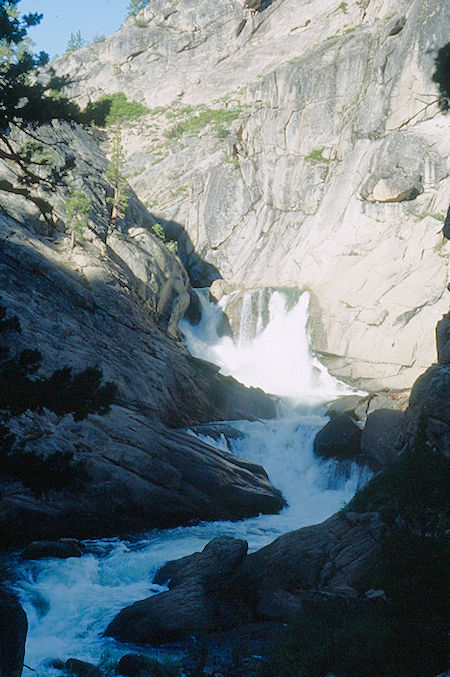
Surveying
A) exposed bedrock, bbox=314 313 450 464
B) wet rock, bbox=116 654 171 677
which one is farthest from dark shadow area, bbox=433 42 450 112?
wet rock, bbox=116 654 171 677

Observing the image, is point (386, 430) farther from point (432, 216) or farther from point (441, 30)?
point (441, 30)

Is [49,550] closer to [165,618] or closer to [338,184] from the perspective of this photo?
[165,618]

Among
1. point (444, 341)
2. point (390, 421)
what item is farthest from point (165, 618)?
point (390, 421)

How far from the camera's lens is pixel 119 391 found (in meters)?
22.2

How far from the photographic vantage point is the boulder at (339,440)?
23859 mm

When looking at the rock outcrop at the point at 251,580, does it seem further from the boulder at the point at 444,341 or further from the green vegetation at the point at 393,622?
the boulder at the point at 444,341

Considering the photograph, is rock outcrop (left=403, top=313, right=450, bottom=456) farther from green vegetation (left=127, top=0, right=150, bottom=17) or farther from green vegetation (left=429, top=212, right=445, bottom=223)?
green vegetation (left=127, top=0, right=150, bottom=17)

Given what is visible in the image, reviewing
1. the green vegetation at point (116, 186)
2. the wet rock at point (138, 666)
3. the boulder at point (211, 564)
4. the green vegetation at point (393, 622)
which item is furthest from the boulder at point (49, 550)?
the green vegetation at point (116, 186)

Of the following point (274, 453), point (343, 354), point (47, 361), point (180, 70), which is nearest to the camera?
point (47, 361)

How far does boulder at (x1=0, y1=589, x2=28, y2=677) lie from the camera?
7.27m

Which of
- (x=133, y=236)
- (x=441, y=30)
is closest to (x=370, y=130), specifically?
(x=441, y=30)

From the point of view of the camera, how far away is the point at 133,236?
37.3 m

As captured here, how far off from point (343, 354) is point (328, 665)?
108 feet

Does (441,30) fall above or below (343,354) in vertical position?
above
